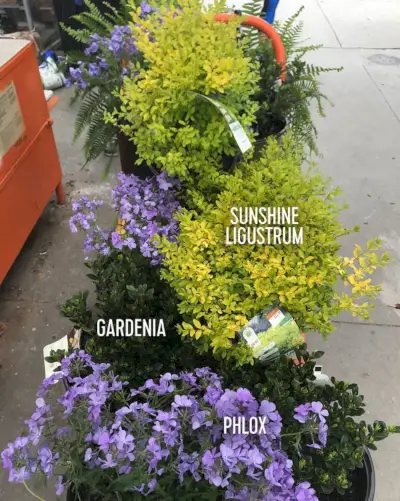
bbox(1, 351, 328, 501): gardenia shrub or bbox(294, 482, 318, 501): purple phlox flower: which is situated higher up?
bbox(1, 351, 328, 501): gardenia shrub

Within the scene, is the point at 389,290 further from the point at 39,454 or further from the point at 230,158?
the point at 39,454

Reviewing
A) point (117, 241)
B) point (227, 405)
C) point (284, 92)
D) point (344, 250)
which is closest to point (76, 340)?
point (117, 241)

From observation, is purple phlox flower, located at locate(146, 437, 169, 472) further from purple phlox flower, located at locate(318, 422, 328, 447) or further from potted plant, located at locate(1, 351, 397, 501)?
purple phlox flower, located at locate(318, 422, 328, 447)

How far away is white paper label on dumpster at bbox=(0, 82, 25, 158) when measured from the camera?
1914mm

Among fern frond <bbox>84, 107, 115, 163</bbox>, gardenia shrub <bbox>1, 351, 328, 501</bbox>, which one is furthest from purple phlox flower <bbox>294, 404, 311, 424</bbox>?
fern frond <bbox>84, 107, 115, 163</bbox>

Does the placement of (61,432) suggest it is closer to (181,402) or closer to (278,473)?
(181,402)

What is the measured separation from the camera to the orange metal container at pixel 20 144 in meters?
1.96

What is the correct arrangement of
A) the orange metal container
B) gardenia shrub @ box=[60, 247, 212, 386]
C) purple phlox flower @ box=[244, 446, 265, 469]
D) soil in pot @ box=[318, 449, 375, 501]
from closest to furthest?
purple phlox flower @ box=[244, 446, 265, 469]
soil in pot @ box=[318, 449, 375, 501]
gardenia shrub @ box=[60, 247, 212, 386]
the orange metal container

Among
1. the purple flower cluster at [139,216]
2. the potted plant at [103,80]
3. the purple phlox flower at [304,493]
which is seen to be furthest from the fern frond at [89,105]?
the purple phlox flower at [304,493]

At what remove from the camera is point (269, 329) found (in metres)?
1.12

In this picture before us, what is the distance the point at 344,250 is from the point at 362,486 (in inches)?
58.7

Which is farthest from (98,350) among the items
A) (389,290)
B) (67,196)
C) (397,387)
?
(67,196)

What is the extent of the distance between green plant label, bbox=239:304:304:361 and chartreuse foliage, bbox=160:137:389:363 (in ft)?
0.06

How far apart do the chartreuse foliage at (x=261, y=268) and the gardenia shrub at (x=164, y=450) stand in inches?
7.3
